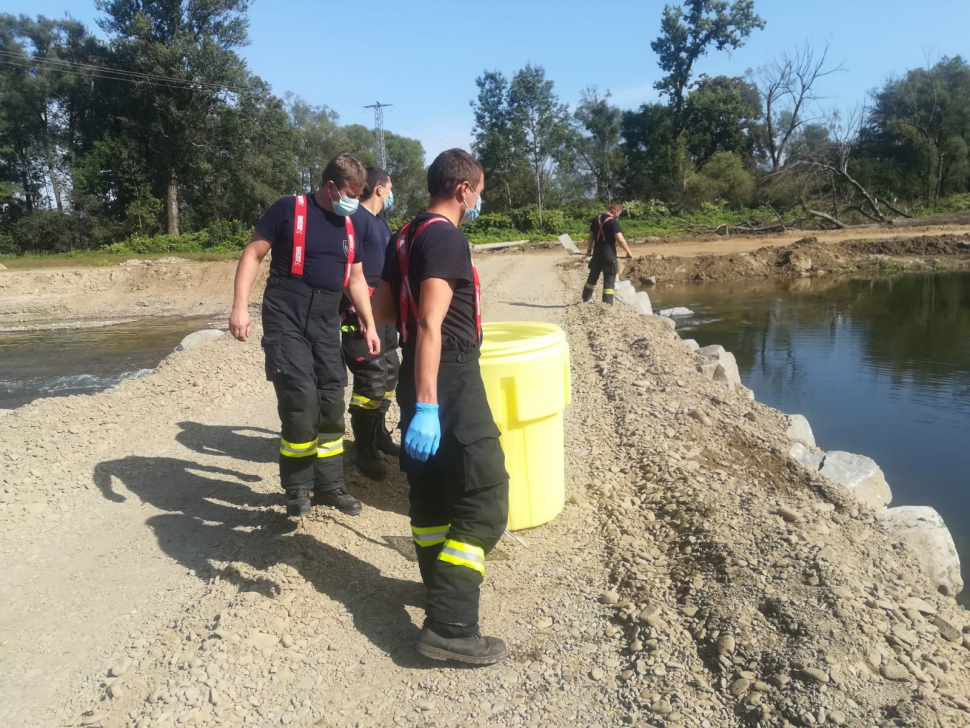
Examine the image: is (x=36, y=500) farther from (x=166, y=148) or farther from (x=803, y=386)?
(x=166, y=148)

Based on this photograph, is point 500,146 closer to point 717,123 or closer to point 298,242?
point 717,123

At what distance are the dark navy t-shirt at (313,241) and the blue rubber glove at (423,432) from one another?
166cm

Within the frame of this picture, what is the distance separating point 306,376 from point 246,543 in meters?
0.95

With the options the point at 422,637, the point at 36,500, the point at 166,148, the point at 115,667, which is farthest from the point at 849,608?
the point at 166,148

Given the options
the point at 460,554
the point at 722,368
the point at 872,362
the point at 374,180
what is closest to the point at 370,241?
the point at 374,180

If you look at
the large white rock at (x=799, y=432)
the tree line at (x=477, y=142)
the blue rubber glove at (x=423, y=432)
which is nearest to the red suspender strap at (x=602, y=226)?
the large white rock at (x=799, y=432)

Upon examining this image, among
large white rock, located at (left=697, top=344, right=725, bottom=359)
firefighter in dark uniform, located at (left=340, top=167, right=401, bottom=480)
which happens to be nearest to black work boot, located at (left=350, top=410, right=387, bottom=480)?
firefighter in dark uniform, located at (left=340, top=167, right=401, bottom=480)

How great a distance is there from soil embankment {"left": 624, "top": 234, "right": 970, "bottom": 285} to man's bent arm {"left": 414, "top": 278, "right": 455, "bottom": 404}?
20435 mm

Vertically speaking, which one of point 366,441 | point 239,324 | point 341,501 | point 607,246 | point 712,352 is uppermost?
point 607,246

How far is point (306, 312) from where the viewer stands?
3.98m

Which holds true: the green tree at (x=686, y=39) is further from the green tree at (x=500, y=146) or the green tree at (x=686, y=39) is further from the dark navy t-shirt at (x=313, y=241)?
the dark navy t-shirt at (x=313, y=241)

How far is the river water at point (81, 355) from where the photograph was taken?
10578mm

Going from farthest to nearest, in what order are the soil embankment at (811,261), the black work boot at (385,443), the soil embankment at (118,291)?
1. the soil embankment at (811,261)
2. the soil embankment at (118,291)
3. the black work boot at (385,443)

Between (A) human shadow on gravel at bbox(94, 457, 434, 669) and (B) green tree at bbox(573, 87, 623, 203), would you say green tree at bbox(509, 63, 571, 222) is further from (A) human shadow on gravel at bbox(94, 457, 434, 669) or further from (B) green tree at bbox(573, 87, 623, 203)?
(A) human shadow on gravel at bbox(94, 457, 434, 669)
